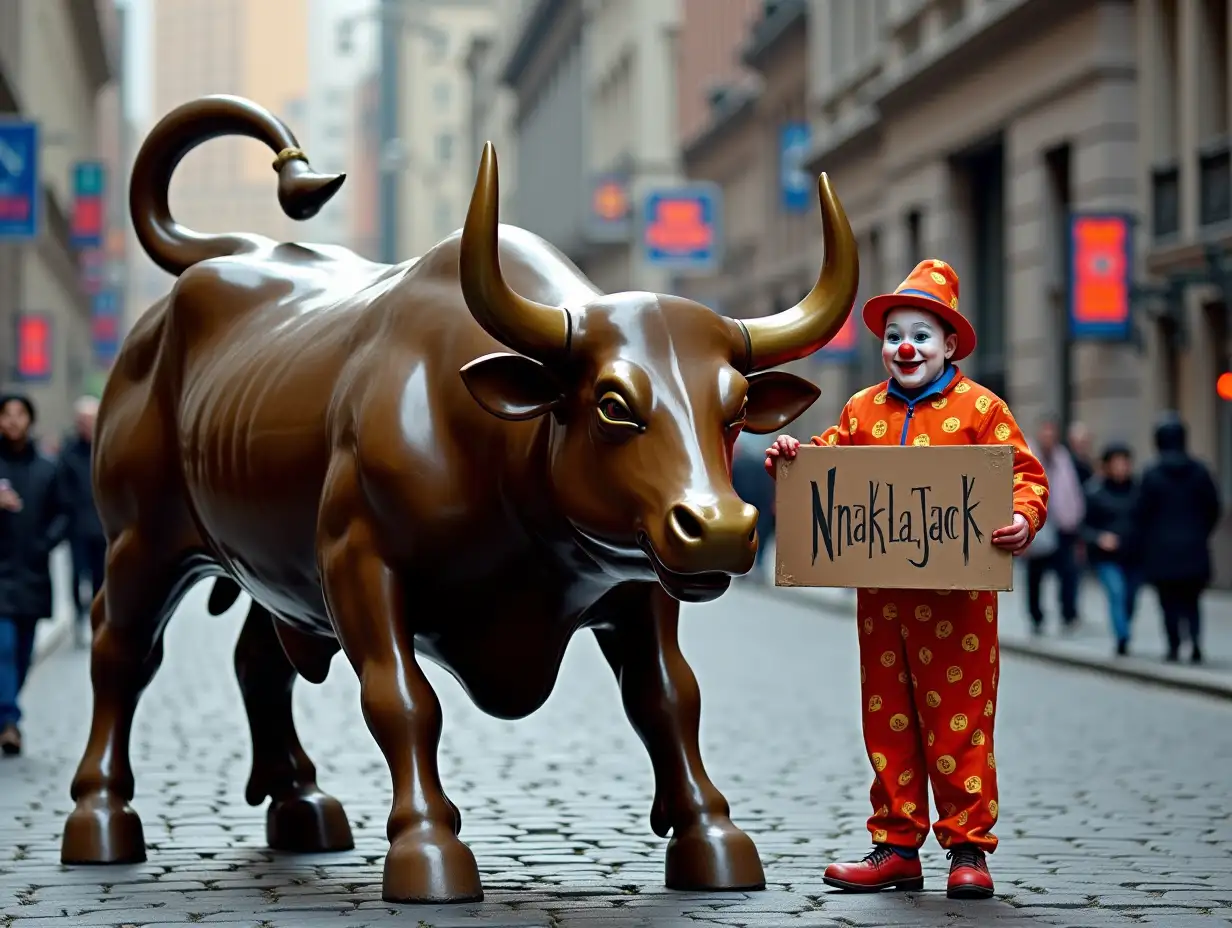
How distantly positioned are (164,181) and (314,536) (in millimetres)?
2090

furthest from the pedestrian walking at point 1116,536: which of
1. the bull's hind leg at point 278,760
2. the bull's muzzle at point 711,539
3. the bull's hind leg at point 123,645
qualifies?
the bull's muzzle at point 711,539

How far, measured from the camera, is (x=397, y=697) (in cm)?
635

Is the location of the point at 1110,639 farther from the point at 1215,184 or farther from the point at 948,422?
the point at 948,422

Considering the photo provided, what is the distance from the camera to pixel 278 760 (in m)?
7.92

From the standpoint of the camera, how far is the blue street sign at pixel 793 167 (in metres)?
45.3

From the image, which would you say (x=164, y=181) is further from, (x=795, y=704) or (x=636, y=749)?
(x=795, y=704)

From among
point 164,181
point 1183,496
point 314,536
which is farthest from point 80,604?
point 314,536

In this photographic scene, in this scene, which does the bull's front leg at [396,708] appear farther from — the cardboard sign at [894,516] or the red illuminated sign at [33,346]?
the red illuminated sign at [33,346]

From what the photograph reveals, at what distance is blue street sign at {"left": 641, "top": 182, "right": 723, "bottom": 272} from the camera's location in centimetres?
4725

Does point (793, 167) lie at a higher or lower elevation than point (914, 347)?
higher

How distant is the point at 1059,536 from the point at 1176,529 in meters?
3.25

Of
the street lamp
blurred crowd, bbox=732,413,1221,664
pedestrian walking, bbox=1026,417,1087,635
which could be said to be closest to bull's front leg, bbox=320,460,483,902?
blurred crowd, bbox=732,413,1221,664

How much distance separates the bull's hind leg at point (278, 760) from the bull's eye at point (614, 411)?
242 centimetres

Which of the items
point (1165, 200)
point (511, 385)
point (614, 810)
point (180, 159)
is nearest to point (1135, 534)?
point (1165, 200)
